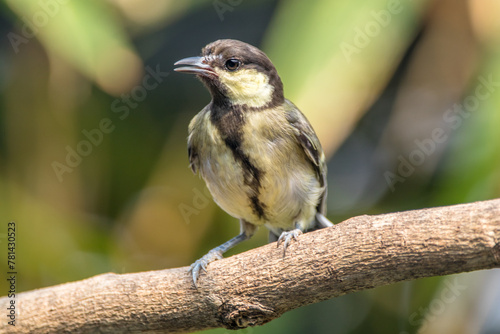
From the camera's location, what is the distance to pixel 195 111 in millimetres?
6039

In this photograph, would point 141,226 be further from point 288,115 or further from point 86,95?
point 288,115

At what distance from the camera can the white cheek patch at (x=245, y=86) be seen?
381cm

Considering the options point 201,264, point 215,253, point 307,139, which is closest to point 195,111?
point 307,139

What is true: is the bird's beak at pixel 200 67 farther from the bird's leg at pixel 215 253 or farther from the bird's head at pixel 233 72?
the bird's leg at pixel 215 253

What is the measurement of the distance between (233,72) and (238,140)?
18.1 inches

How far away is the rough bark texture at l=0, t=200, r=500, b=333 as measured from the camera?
2.51 meters

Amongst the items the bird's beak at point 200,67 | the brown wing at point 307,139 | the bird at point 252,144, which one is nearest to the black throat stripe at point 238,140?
the bird at point 252,144

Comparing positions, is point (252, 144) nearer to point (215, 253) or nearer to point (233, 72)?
point (233, 72)

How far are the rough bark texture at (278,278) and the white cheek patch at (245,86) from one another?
1.08 meters

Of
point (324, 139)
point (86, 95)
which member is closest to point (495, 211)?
point (324, 139)

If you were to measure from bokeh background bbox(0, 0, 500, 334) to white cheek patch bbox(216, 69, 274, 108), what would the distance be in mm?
380

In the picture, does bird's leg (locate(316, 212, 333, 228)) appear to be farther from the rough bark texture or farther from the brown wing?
the rough bark texture

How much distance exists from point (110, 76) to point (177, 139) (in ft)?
3.43

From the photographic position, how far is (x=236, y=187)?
3.68 metres
